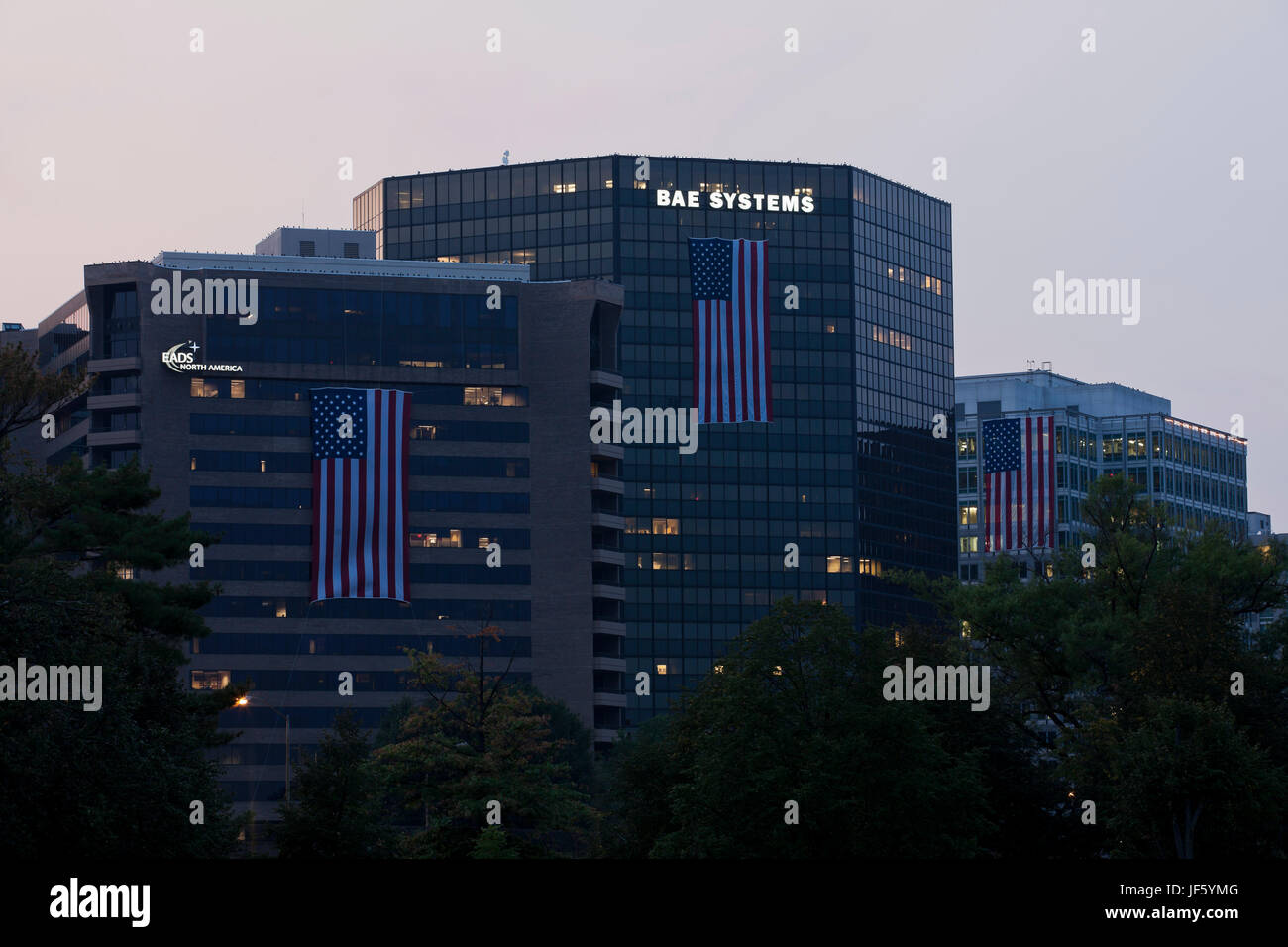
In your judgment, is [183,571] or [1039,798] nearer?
[1039,798]

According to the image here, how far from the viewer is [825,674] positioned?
6325 cm

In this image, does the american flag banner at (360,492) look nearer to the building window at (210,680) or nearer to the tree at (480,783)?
the building window at (210,680)

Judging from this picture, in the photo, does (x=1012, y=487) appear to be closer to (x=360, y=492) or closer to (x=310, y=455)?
(x=360, y=492)

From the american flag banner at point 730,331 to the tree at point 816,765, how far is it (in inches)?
1338

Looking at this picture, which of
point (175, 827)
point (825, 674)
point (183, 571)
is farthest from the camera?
point (183, 571)

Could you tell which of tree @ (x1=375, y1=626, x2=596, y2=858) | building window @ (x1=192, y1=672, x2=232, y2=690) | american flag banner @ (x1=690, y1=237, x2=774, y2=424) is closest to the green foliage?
tree @ (x1=375, y1=626, x2=596, y2=858)

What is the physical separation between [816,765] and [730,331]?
45875mm

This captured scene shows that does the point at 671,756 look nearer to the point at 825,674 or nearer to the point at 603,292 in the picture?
the point at 825,674

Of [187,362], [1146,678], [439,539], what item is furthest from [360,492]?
[1146,678]

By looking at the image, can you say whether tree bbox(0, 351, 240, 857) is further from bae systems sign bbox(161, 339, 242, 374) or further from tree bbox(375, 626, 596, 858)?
bae systems sign bbox(161, 339, 242, 374)

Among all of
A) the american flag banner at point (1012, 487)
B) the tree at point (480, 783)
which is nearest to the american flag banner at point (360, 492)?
the american flag banner at point (1012, 487)

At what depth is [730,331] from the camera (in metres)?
102
